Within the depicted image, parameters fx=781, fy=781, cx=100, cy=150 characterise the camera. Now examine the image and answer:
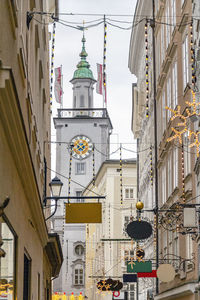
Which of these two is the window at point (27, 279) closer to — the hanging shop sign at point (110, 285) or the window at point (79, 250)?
the hanging shop sign at point (110, 285)

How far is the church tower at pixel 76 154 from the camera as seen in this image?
301 feet

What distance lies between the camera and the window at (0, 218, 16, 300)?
848 centimetres

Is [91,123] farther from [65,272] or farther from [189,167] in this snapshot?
[189,167]

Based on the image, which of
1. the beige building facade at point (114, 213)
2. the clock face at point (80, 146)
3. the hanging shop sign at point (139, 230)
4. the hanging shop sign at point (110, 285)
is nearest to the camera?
the hanging shop sign at point (139, 230)

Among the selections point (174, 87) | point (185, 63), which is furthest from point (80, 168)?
point (185, 63)

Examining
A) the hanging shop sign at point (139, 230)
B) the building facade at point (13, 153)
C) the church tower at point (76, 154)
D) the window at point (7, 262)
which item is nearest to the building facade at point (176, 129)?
the hanging shop sign at point (139, 230)

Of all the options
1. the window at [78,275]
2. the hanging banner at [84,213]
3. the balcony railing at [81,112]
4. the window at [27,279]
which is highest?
the balcony railing at [81,112]

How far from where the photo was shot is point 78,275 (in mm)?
94812

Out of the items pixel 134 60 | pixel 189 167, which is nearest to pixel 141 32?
pixel 134 60

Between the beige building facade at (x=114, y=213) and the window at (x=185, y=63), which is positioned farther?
the beige building facade at (x=114, y=213)

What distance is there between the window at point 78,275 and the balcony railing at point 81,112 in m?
18.3

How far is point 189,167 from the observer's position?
25.6 m

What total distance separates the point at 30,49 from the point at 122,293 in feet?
175

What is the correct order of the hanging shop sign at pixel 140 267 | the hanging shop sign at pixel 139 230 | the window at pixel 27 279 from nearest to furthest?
the window at pixel 27 279 < the hanging shop sign at pixel 139 230 < the hanging shop sign at pixel 140 267
